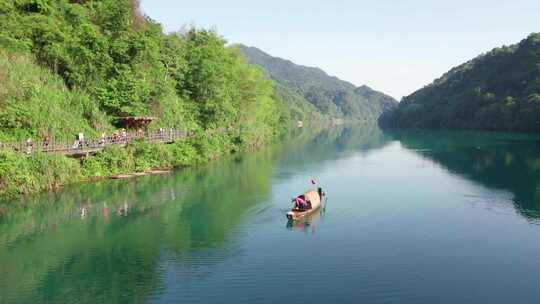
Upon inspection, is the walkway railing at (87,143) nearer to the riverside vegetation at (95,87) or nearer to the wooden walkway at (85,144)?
the wooden walkway at (85,144)

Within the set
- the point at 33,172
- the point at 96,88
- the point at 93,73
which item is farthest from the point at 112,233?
the point at 93,73

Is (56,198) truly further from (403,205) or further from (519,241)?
(519,241)

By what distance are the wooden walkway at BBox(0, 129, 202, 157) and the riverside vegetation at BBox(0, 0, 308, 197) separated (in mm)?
1086

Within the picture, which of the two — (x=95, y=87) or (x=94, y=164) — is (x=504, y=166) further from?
(x=95, y=87)

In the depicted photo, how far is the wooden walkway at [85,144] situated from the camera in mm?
44478

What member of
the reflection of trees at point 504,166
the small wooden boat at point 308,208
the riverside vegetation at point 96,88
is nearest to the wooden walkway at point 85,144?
the riverside vegetation at point 96,88

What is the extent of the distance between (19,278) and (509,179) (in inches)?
2250

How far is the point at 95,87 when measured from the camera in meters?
62.9

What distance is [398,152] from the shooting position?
100812 millimetres

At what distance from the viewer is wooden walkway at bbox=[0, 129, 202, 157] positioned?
146 ft

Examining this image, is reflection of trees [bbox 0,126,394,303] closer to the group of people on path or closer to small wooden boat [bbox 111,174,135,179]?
small wooden boat [bbox 111,174,135,179]

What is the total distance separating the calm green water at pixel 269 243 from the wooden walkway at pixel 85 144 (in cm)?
471

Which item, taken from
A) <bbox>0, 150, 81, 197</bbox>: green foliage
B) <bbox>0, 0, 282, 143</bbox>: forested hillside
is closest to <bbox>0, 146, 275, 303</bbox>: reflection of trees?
<bbox>0, 150, 81, 197</bbox>: green foliage

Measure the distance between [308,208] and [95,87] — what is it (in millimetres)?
39664
